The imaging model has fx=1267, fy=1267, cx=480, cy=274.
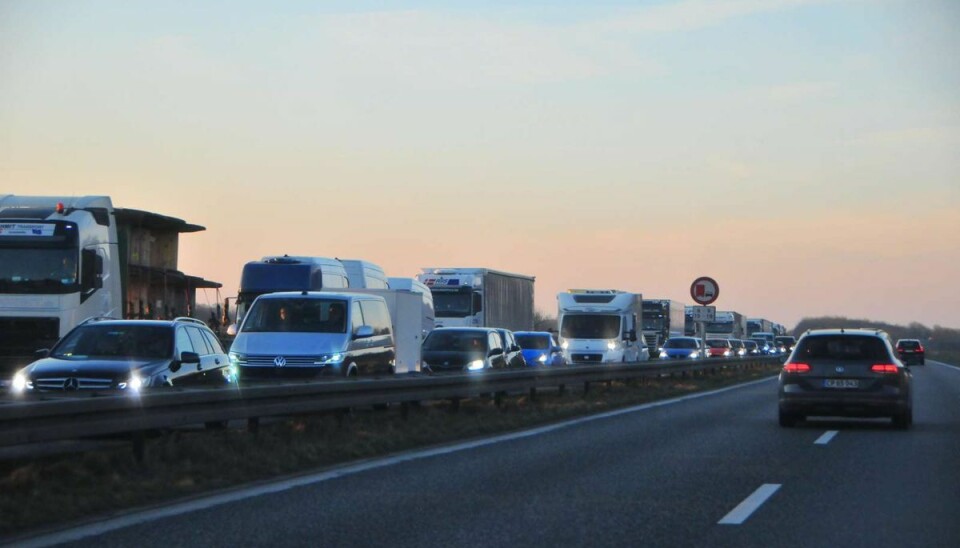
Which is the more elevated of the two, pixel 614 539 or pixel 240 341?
pixel 240 341

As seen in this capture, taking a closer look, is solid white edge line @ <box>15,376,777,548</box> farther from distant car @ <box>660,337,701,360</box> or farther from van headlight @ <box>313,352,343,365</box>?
distant car @ <box>660,337,701,360</box>

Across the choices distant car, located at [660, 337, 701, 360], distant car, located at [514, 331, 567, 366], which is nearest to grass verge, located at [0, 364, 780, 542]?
distant car, located at [514, 331, 567, 366]

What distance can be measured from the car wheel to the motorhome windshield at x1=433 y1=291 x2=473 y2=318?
2129 centimetres

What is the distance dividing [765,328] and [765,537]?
102 metres

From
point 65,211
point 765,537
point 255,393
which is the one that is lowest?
point 765,537

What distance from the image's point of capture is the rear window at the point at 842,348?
61.7ft

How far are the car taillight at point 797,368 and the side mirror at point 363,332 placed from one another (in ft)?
22.8

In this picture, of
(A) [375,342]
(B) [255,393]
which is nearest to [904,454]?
(B) [255,393]

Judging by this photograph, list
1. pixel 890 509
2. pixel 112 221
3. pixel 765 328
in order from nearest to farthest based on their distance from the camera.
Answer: pixel 890 509, pixel 112 221, pixel 765 328

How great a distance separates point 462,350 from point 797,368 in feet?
38.5

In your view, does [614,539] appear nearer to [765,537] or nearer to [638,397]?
[765,537]

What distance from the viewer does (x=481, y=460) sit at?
44.9 ft

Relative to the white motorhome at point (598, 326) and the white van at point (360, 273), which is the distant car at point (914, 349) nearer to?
the white motorhome at point (598, 326)

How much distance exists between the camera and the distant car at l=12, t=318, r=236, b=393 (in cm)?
1458
